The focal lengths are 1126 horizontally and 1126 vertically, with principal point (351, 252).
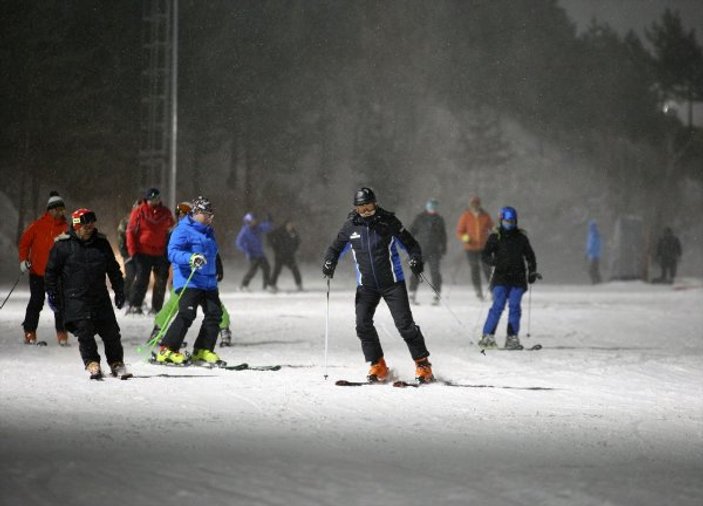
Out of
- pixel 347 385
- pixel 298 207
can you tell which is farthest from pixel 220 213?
pixel 347 385

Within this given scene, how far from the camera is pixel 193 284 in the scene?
1066cm

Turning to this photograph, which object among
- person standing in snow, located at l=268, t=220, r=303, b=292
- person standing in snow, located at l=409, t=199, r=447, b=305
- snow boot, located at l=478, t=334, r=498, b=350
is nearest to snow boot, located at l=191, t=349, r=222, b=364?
snow boot, located at l=478, t=334, r=498, b=350

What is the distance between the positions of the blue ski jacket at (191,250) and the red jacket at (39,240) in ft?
8.93

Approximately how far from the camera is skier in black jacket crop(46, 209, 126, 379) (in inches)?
372

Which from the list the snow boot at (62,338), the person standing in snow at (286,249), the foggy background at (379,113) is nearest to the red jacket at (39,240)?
the snow boot at (62,338)

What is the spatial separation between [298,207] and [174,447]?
1949 inches

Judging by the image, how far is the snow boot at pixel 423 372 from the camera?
9.41 meters

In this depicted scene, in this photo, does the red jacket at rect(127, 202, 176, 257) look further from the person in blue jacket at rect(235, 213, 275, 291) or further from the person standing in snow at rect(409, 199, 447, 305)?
the person in blue jacket at rect(235, 213, 275, 291)

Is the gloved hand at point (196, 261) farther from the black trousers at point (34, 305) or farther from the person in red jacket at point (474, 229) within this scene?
the person in red jacket at point (474, 229)

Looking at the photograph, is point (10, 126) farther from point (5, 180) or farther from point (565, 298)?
point (565, 298)

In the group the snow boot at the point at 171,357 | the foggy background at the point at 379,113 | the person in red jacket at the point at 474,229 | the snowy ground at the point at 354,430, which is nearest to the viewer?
the snowy ground at the point at 354,430

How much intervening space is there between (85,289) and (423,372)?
9.59 ft

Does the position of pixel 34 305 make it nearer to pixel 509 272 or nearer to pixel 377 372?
pixel 377 372

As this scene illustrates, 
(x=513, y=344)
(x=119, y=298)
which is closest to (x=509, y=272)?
(x=513, y=344)
